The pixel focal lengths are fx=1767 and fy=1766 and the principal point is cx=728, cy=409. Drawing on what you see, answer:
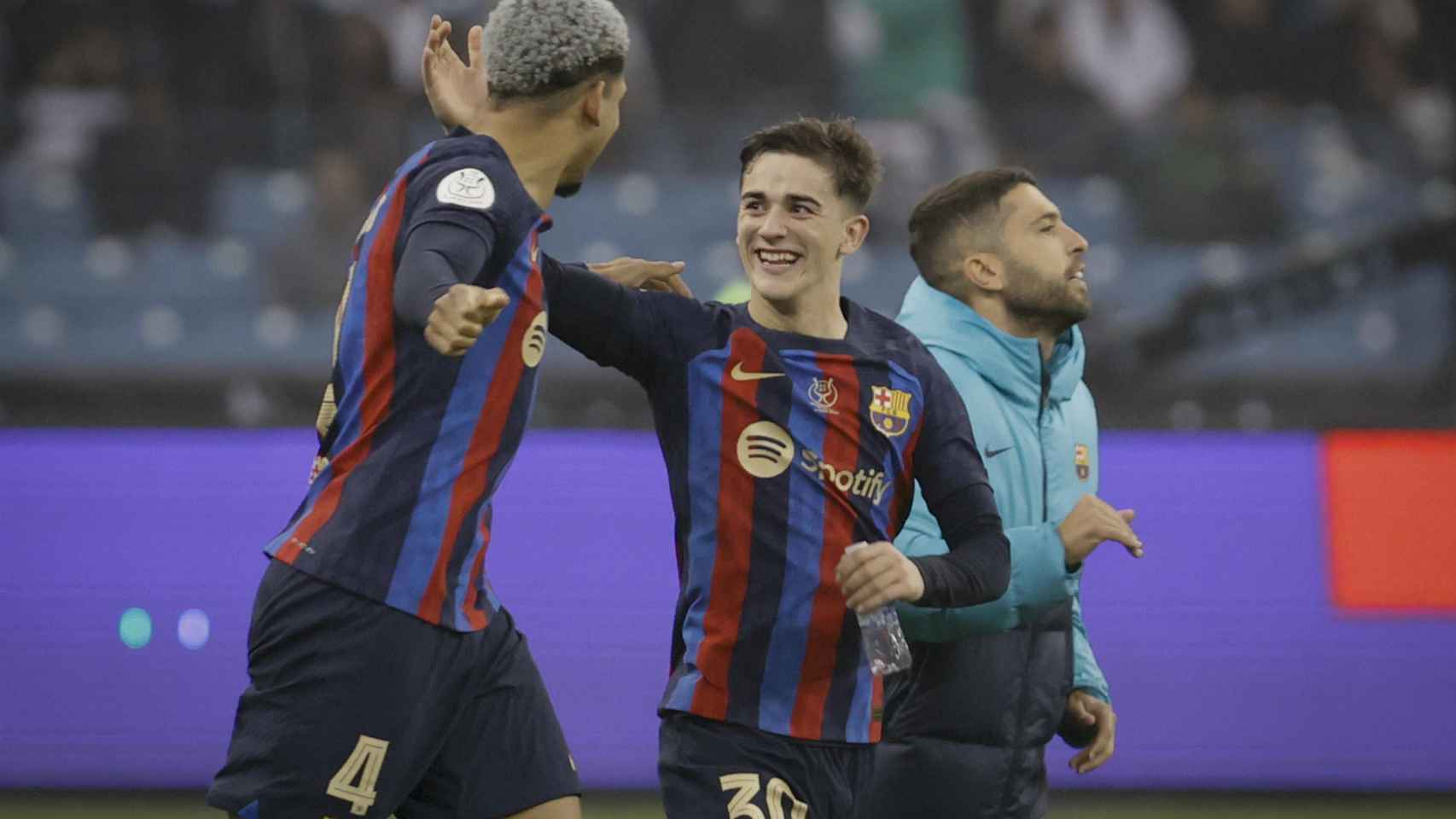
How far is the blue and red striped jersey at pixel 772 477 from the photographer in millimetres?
3428

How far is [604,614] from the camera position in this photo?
281 inches

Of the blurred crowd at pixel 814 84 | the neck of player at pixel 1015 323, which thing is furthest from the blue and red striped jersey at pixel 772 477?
the blurred crowd at pixel 814 84

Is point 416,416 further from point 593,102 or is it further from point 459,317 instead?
point 593,102

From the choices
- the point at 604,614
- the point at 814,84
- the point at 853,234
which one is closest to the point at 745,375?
the point at 853,234

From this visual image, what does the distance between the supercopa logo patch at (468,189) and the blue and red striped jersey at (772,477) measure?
385 mm

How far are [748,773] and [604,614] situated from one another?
3843mm

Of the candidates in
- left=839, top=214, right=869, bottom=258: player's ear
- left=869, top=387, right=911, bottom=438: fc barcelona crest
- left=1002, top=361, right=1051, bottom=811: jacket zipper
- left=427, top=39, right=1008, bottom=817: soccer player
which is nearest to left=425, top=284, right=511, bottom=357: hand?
left=427, top=39, right=1008, bottom=817: soccer player

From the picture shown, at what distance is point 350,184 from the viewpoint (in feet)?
31.1

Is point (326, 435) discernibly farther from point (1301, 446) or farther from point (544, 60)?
point (1301, 446)

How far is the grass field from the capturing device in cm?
674

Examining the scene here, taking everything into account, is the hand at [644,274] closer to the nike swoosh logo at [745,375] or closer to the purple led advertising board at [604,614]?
the nike swoosh logo at [745,375]

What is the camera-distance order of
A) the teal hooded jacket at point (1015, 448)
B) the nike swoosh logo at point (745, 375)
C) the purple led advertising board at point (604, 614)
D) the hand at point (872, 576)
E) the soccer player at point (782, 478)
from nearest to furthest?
the hand at point (872, 576) < the soccer player at point (782, 478) < the nike swoosh logo at point (745, 375) < the teal hooded jacket at point (1015, 448) < the purple led advertising board at point (604, 614)

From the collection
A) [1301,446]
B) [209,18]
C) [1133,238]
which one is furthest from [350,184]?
[1301,446]

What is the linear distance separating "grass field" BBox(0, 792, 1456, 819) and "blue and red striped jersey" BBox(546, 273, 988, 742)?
3446mm
